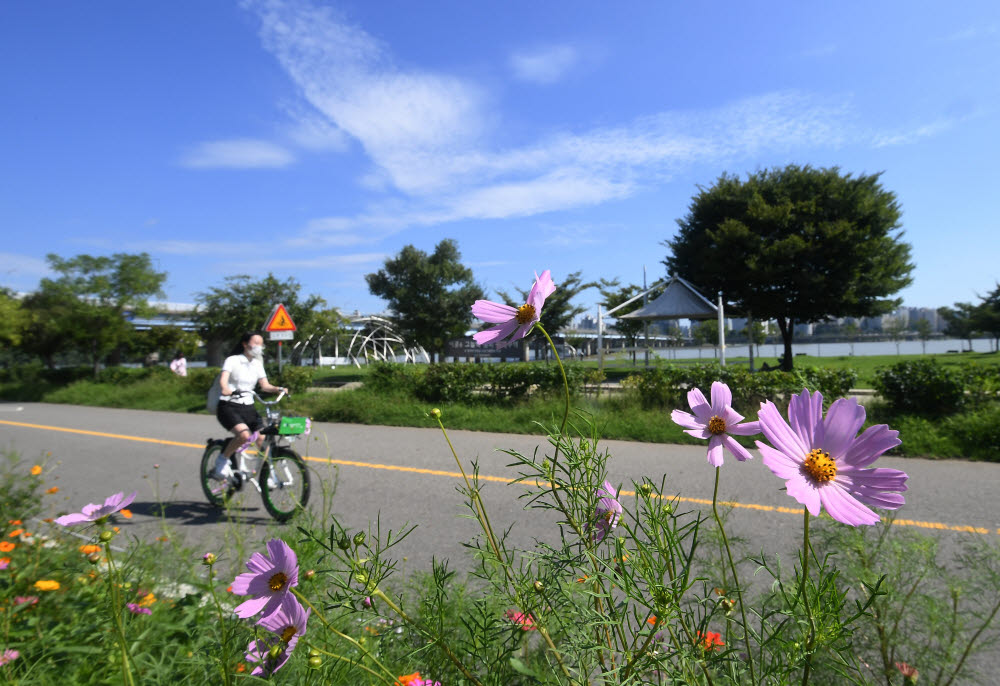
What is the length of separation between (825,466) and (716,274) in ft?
85.2

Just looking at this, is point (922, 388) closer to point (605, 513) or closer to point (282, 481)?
point (282, 481)

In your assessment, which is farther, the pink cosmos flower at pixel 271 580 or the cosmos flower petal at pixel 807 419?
the pink cosmos flower at pixel 271 580

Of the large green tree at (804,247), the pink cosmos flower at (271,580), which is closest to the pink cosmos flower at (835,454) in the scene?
the pink cosmos flower at (271,580)

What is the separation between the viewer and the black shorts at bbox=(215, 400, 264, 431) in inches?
223

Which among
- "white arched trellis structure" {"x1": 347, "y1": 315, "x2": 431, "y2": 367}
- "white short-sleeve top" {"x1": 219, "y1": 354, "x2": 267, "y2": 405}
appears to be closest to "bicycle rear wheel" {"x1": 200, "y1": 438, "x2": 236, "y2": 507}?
"white short-sleeve top" {"x1": 219, "y1": 354, "x2": 267, "y2": 405}

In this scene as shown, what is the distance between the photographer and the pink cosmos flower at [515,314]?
94cm

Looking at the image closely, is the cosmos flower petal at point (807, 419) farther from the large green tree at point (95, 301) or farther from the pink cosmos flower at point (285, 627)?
the large green tree at point (95, 301)

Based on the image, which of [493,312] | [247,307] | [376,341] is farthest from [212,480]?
[376,341]

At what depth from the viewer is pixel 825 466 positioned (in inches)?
26.1

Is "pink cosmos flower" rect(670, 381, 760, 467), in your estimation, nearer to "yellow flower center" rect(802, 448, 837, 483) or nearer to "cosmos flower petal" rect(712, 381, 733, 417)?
"cosmos flower petal" rect(712, 381, 733, 417)

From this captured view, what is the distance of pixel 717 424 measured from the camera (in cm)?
96

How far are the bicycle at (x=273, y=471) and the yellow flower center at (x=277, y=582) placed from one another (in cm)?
457

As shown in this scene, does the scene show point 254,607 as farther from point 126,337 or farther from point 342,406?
point 126,337

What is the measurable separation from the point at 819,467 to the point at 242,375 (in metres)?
5.98
